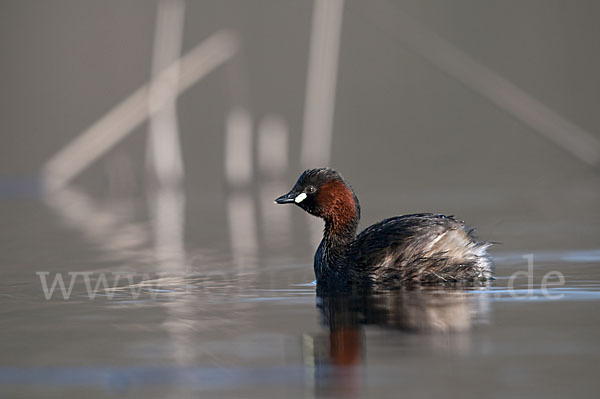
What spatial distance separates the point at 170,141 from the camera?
2161 centimetres

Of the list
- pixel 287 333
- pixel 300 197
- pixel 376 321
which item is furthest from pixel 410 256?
pixel 287 333

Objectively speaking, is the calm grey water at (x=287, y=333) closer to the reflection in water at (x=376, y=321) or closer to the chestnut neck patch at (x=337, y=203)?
the reflection in water at (x=376, y=321)

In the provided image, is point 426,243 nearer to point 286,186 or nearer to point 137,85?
point 286,186

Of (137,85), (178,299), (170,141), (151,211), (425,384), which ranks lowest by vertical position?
(425,384)

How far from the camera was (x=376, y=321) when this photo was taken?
7.18 metres

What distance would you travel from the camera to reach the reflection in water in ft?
19.3

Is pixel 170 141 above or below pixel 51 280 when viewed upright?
above

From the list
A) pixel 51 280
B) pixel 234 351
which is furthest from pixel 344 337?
pixel 51 280

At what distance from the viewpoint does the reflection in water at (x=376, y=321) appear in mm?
5879

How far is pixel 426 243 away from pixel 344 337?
2248 millimetres

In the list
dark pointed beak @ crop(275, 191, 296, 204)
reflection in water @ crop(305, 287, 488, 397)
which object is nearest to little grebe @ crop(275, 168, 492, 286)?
reflection in water @ crop(305, 287, 488, 397)

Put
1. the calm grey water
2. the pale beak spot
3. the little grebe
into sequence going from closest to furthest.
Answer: the calm grey water < the little grebe < the pale beak spot

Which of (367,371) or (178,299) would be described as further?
(178,299)

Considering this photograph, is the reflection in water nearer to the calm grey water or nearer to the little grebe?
the calm grey water
